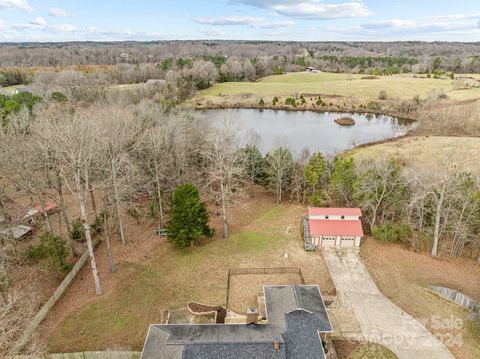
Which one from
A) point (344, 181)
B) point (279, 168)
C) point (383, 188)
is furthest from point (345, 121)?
point (383, 188)

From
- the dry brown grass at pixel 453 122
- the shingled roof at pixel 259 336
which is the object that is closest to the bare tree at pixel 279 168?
the shingled roof at pixel 259 336

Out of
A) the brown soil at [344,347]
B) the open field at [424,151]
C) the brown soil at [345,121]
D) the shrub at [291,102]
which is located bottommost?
the brown soil at [344,347]

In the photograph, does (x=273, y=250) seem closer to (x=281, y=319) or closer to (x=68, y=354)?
(x=281, y=319)

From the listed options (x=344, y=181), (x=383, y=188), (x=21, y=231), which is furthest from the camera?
(x=344, y=181)

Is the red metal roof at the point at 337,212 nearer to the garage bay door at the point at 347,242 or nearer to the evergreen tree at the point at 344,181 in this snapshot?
the garage bay door at the point at 347,242

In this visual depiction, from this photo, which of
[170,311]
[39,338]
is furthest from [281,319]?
[39,338]

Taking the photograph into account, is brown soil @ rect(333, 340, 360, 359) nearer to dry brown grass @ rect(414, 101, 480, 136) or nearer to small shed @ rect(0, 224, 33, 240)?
small shed @ rect(0, 224, 33, 240)

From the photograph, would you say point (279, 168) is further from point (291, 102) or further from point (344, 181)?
point (291, 102)
